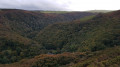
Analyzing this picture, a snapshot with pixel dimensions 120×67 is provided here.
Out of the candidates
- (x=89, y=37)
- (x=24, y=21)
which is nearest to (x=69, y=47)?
(x=89, y=37)

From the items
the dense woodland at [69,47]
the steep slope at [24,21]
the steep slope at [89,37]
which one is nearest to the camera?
the dense woodland at [69,47]

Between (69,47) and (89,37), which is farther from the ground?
(89,37)

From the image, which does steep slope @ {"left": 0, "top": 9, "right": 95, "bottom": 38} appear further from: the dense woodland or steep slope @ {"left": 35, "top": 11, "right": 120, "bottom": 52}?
steep slope @ {"left": 35, "top": 11, "right": 120, "bottom": 52}

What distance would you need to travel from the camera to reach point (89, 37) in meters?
68.8

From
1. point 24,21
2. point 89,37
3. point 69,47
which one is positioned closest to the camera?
point 89,37

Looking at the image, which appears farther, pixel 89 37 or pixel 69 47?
pixel 69 47

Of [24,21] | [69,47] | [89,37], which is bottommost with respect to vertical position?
[69,47]

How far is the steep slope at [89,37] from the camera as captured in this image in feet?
186

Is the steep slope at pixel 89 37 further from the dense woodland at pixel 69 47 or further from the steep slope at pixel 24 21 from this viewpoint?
the steep slope at pixel 24 21

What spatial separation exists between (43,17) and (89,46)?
107133 millimetres

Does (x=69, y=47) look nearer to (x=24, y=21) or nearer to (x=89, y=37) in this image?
(x=89, y=37)

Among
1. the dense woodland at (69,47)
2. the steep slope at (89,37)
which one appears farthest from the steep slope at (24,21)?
the steep slope at (89,37)

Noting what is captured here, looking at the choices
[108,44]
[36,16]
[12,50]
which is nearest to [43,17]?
[36,16]

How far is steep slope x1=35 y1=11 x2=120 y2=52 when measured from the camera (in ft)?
186
